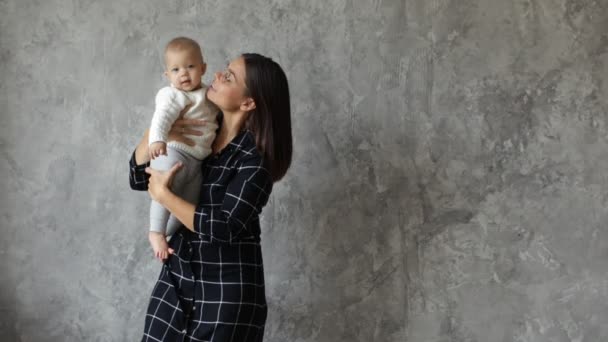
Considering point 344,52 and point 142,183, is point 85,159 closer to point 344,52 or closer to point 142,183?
point 142,183

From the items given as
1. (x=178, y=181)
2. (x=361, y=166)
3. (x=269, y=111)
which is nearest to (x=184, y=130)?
(x=178, y=181)

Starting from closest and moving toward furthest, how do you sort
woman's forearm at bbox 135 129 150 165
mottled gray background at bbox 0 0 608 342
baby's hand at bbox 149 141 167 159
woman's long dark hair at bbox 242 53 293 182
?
baby's hand at bbox 149 141 167 159, woman's long dark hair at bbox 242 53 293 182, woman's forearm at bbox 135 129 150 165, mottled gray background at bbox 0 0 608 342

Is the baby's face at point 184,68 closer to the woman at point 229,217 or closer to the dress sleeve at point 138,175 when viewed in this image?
the woman at point 229,217

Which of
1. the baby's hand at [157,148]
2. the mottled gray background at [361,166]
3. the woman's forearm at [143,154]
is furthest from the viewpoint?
the mottled gray background at [361,166]

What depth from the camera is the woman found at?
2062 millimetres

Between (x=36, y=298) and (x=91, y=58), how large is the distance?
1004 mm

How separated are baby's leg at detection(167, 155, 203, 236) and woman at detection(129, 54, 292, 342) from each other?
37 mm

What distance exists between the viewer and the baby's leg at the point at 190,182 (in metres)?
2.17

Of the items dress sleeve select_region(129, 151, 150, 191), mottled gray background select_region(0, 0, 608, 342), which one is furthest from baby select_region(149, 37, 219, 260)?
mottled gray background select_region(0, 0, 608, 342)

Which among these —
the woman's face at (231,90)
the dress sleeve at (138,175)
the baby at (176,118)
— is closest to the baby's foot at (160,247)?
the baby at (176,118)

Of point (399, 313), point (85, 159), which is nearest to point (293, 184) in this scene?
point (399, 313)

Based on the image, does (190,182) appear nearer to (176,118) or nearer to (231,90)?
(176,118)

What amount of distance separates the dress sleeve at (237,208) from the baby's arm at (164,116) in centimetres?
22

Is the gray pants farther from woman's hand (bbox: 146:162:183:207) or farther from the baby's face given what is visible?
the baby's face
